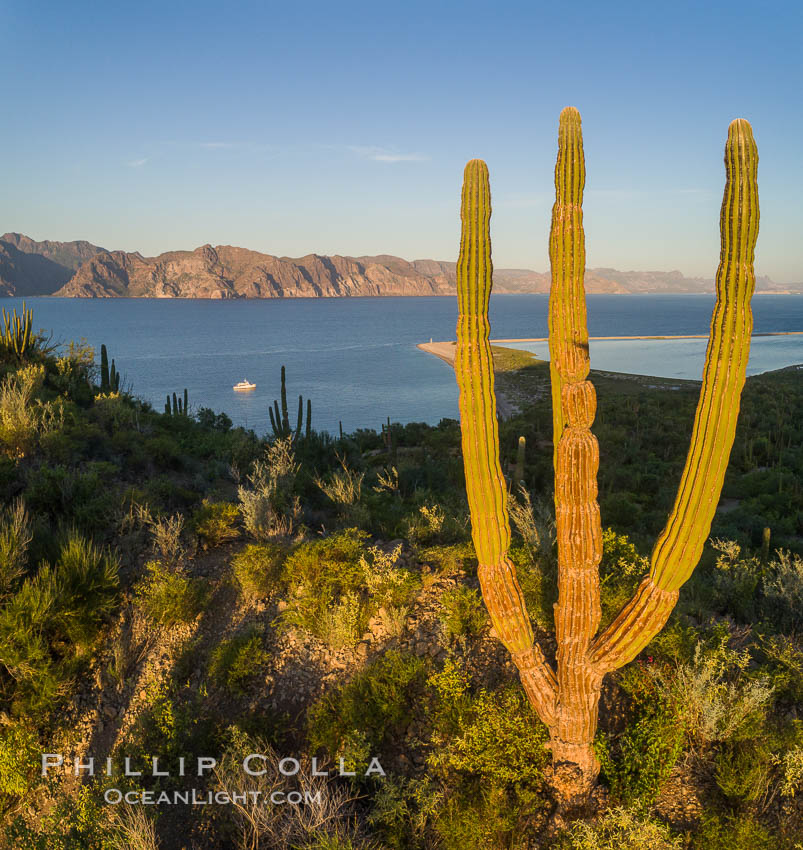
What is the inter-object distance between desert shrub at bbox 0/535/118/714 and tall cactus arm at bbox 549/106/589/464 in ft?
18.0

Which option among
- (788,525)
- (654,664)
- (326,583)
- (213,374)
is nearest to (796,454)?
(788,525)

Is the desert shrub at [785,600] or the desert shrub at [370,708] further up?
the desert shrub at [785,600]

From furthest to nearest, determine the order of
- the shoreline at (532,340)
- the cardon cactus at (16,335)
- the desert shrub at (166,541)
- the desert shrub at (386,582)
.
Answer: the shoreline at (532,340), the cardon cactus at (16,335), the desert shrub at (166,541), the desert shrub at (386,582)

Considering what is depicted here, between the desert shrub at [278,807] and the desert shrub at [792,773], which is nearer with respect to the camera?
the desert shrub at [278,807]

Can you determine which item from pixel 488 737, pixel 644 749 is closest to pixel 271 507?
pixel 488 737

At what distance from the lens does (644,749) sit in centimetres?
452

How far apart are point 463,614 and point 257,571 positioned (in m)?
2.79

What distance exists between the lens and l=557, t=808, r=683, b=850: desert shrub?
3.81 meters

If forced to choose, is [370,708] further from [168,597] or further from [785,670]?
[785,670]

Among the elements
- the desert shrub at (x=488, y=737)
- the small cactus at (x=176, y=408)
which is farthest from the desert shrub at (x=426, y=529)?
the small cactus at (x=176, y=408)

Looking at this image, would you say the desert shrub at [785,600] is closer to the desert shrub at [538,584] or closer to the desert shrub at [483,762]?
the desert shrub at [538,584]

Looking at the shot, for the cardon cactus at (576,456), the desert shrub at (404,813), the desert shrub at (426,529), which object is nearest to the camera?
the cardon cactus at (576,456)

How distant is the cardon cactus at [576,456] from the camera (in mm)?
3871

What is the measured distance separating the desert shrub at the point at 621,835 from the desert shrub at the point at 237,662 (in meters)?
3.37
